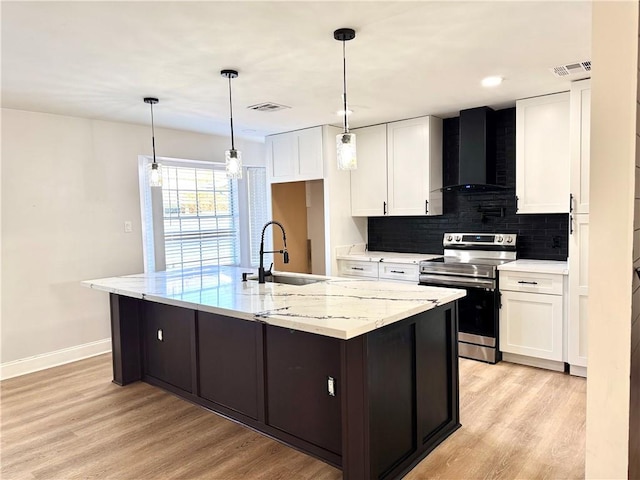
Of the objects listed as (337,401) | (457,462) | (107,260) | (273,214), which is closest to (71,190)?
(107,260)

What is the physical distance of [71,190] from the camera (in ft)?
14.1

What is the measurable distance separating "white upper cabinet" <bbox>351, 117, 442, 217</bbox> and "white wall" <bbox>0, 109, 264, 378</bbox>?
233 centimetres

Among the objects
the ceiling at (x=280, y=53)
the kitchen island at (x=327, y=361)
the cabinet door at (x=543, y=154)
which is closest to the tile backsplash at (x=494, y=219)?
the cabinet door at (x=543, y=154)

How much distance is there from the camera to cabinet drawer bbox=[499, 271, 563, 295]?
3.61 m

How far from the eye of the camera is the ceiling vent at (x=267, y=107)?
3.91 m

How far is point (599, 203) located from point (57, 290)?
440 cm

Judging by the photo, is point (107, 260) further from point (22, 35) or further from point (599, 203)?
point (599, 203)

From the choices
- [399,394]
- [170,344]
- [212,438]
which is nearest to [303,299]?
[399,394]

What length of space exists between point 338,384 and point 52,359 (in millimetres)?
3245

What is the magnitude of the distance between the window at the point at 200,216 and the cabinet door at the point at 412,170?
1.94m

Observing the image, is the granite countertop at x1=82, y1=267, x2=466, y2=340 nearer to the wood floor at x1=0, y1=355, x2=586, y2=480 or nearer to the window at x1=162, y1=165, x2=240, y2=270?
the wood floor at x1=0, y1=355, x2=586, y2=480

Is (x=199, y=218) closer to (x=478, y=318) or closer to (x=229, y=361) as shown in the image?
(x=229, y=361)

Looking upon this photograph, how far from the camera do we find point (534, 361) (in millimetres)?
3816

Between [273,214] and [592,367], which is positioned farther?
[273,214]
